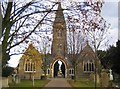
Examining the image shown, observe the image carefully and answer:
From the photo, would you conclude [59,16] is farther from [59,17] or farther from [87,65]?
[87,65]

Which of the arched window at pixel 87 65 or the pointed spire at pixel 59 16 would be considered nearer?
the pointed spire at pixel 59 16

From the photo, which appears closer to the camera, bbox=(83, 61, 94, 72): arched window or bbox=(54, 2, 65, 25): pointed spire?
bbox=(54, 2, 65, 25): pointed spire

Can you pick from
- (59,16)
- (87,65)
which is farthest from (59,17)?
(87,65)

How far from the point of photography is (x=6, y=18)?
12859 millimetres

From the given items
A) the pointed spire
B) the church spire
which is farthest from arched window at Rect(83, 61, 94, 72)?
the pointed spire

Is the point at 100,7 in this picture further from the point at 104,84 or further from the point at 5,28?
the point at 104,84

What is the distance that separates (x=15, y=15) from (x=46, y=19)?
1.27 metres

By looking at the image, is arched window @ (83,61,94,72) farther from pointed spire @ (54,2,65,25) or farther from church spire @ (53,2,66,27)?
pointed spire @ (54,2,65,25)

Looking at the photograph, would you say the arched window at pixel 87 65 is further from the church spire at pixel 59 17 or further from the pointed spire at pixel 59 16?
the pointed spire at pixel 59 16

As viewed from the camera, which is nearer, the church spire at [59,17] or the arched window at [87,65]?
the church spire at [59,17]

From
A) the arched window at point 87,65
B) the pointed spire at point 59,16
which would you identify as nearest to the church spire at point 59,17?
the pointed spire at point 59,16

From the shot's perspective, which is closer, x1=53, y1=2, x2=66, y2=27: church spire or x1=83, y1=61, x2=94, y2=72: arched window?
x1=53, y1=2, x2=66, y2=27: church spire

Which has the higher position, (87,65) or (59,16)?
(87,65)

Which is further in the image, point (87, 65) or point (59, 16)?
point (87, 65)
